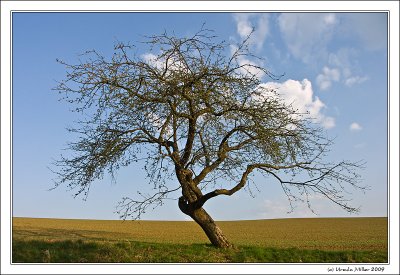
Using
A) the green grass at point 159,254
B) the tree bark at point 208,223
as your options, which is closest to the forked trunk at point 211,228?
the tree bark at point 208,223

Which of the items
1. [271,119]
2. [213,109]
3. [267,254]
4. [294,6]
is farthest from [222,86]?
[267,254]

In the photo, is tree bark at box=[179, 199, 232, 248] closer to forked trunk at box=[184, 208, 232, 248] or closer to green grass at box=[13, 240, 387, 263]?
forked trunk at box=[184, 208, 232, 248]

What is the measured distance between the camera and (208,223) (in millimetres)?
17844

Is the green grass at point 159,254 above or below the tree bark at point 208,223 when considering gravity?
below

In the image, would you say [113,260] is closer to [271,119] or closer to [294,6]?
[271,119]

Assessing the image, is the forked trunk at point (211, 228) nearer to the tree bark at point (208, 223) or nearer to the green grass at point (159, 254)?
the tree bark at point (208, 223)

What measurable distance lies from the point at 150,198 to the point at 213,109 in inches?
163

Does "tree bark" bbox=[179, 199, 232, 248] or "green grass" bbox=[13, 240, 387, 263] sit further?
"tree bark" bbox=[179, 199, 232, 248]

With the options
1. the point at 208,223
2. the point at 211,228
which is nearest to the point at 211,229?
the point at 211,228

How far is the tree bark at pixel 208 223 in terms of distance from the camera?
17.7 metres

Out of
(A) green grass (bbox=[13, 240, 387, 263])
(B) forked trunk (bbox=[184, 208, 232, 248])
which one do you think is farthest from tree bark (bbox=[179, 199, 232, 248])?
(A) green grass (bbox=[13, 240, 387, 263])

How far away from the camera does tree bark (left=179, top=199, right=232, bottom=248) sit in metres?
17.7

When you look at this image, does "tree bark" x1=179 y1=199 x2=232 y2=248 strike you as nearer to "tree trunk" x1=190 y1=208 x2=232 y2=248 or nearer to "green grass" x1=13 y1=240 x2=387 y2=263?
"tree trunk" x1=190 y1=208 x2=232 y2=248

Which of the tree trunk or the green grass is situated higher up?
the tree trunk
